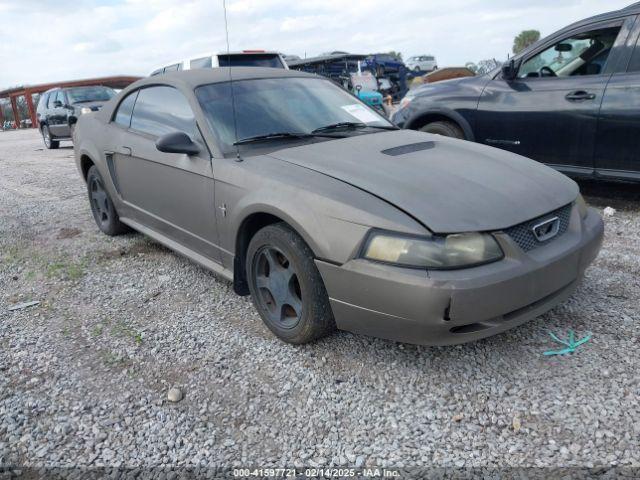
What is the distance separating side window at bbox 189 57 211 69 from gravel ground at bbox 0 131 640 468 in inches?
271

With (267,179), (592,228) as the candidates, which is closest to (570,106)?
(592,228)

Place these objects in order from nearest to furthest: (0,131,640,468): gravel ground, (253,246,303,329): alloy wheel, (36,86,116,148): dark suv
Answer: (0,131,640,468): gravel ground < (253,246,303,329): alloy wheel < (36,86,116,148): dark suv

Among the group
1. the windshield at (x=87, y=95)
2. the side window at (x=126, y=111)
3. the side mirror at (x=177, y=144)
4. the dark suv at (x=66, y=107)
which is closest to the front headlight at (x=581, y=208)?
the side mirror at (x=177, y=144)

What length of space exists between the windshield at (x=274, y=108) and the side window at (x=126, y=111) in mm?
1105

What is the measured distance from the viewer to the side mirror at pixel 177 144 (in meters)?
2.97

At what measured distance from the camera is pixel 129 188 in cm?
405

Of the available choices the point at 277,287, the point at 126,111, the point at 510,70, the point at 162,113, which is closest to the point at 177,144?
the point at 162,113

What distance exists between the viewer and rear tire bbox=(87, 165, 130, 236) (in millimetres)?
4602

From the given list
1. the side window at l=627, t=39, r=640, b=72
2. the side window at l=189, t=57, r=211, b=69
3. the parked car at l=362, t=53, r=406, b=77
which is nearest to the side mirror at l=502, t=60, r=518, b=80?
the side window at l=627, t=39, r=640, b=72

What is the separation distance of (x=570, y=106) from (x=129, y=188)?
13.1ft

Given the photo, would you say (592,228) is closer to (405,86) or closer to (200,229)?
(200,229)

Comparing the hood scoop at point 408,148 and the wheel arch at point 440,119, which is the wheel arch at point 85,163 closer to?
the hood scoop at point 408,148

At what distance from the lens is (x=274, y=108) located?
3.25m

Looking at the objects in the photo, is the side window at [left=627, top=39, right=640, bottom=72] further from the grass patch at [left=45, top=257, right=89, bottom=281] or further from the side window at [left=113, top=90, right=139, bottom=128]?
the grass patch at [left=45, top=257, right=89, bottom=281]
